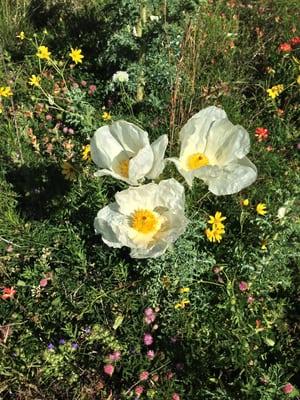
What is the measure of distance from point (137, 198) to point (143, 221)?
11 centimetres

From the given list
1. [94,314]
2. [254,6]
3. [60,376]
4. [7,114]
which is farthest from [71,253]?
[254,6]

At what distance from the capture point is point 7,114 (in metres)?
3.28

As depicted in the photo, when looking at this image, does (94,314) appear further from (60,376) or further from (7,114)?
(7,114)

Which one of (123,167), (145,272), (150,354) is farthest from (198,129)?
(150,354)

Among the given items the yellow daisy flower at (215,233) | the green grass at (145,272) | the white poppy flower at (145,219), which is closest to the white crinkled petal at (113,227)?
the white poppy flower at (145,219)

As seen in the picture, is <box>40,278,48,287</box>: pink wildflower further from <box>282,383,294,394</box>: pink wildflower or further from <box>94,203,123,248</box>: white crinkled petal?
<box>282,383,294,394</box>: pink wildflower

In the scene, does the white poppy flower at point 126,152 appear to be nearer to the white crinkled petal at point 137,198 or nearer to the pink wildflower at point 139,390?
the white crinkled petal at point 137,198

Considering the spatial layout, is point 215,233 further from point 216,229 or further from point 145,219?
point 145,219

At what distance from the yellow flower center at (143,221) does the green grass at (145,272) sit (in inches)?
13.9

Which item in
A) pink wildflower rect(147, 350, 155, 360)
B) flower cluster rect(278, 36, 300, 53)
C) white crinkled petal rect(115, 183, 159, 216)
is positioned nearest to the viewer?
white crinkled petal rect(115, 183, 159, 216)

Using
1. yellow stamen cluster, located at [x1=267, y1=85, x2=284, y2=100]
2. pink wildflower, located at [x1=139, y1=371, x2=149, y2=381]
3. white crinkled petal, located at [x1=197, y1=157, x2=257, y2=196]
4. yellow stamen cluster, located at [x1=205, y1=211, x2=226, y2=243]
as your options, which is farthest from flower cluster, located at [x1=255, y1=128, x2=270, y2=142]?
pink wildflower, located at [x1=139, y1=371, x2=149, y2=381]

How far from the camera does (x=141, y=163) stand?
1691 millimetres

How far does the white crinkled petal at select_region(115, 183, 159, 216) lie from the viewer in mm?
1787

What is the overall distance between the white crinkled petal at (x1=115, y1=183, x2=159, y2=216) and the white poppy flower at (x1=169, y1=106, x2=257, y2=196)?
143 millimetres
